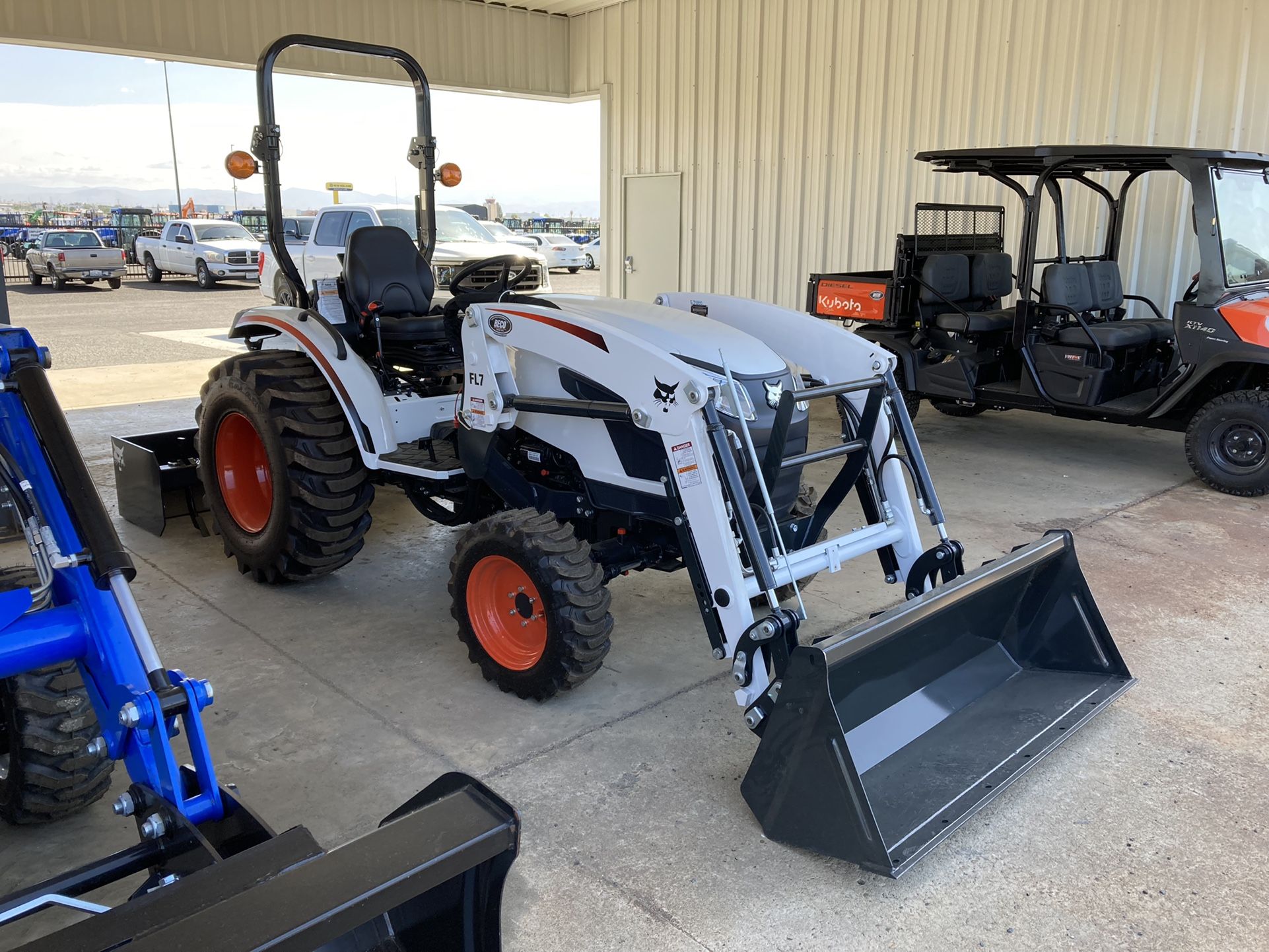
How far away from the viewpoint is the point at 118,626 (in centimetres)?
195

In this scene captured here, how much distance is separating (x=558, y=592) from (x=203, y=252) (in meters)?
21.2

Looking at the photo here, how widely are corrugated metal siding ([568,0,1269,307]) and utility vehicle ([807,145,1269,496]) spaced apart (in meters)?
0.46

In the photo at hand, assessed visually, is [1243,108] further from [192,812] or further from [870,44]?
[192,812]

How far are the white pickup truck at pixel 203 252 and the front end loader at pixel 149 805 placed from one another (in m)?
20.0

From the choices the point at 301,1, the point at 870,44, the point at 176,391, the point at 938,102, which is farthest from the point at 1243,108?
the point at 176,391

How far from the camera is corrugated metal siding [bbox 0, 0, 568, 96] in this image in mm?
8797

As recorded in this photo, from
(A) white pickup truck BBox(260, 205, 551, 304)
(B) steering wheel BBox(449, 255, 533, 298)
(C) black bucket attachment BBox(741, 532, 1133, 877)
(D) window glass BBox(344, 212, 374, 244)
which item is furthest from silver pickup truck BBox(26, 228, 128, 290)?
(C) black bucket attachment BBox(741, 532, 1133, 877)

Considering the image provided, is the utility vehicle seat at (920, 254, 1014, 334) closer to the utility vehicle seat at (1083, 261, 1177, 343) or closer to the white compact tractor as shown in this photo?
the utility vehicle seat at (1083, 261, 1177, 343)

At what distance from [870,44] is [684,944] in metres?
9.06

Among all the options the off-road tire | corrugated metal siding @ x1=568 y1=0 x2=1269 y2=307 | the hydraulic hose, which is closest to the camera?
the hydraulic hose

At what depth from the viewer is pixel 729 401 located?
123 inches

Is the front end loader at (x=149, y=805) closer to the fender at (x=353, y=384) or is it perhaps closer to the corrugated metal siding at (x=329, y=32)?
the fender at (x=353, y=384)

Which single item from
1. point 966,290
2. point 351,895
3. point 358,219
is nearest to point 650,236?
point 358,219

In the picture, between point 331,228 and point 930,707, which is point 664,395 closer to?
point 930,707
